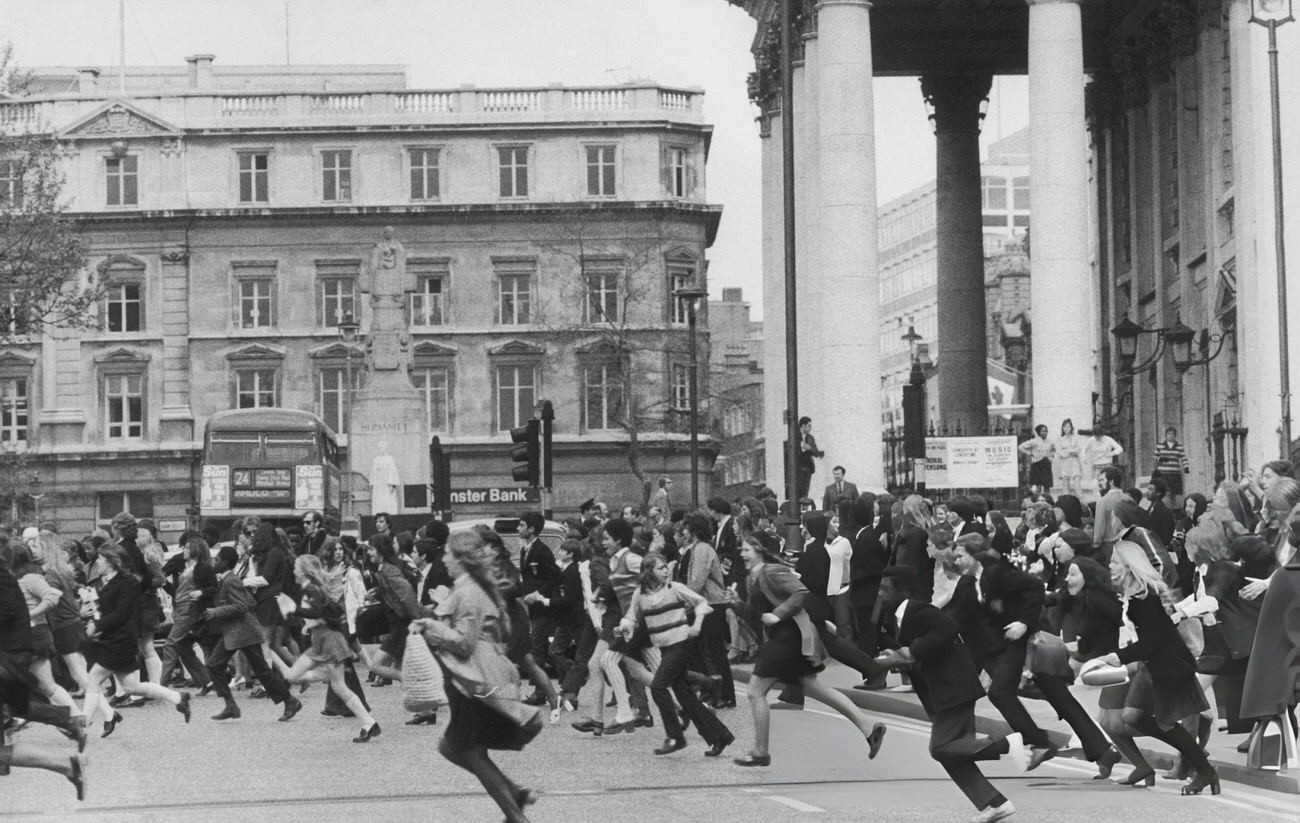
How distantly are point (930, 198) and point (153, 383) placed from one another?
42.6 m

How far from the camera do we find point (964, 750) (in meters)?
12.9

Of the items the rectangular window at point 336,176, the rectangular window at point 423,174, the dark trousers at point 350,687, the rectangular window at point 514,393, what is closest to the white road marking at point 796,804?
the dark trousers at point 350,687

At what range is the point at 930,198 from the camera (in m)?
112

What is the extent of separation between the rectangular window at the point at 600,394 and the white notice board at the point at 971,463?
4711 cm

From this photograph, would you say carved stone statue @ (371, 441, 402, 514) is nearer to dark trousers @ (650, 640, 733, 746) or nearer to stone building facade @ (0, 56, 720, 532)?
stone building facade @ (0, 56, 720, 532)

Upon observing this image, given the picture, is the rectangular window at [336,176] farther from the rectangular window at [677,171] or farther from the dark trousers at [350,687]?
the dark trousers at [350,687]

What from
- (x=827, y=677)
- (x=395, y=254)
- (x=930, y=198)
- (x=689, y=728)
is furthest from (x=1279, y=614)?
(x=930, y=198)

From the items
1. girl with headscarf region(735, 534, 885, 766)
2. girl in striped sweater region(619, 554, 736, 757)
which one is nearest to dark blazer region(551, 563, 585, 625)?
girl in striped sweater region(619, 554, 736, 757)

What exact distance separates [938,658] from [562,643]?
33.7 ft

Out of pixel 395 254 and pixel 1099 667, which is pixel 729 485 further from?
pixel 1099 667

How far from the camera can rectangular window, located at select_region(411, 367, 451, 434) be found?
8338 cm

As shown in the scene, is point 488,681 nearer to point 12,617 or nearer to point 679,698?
point 12,617

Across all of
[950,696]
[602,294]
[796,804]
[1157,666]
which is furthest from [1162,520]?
[602,294]

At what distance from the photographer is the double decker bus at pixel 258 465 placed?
187 ft
